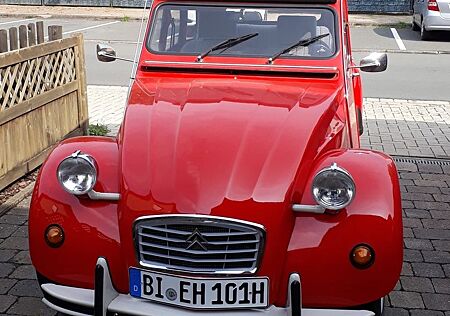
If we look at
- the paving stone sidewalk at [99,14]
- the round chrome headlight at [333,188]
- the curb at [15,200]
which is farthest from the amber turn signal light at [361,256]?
the paving stone sidewalk at [99,14]

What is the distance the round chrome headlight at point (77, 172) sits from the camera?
329 centimetres

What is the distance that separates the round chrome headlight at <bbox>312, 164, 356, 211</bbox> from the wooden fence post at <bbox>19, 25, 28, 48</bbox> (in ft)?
14.0

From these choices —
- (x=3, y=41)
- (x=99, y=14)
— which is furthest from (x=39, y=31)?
(x=99, y=14)

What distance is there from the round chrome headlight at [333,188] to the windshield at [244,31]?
4.87 feet

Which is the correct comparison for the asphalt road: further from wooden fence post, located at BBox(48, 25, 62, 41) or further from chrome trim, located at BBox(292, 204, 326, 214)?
chrome trim, located at BBox(292, 204, 326, 214)

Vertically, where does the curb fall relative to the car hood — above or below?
below

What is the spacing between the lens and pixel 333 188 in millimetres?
3129

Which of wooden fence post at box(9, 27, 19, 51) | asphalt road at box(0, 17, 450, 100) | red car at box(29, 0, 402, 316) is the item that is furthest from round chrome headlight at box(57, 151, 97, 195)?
asphalt road at box(0, 17, 450, 100)

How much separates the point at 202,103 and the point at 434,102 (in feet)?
23.9

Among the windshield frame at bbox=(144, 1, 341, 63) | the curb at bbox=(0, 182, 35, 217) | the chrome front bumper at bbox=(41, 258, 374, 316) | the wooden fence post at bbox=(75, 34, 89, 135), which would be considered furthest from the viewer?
the wooden fence post at bbox=(75, 34, 89, 135)

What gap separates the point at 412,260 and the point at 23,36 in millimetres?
4259

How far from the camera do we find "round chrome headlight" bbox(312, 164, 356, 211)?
3.10m

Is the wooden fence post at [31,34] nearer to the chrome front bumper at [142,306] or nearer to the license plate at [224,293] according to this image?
the chrome front bumper at [142,306]

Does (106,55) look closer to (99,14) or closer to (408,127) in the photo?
(408,127)
